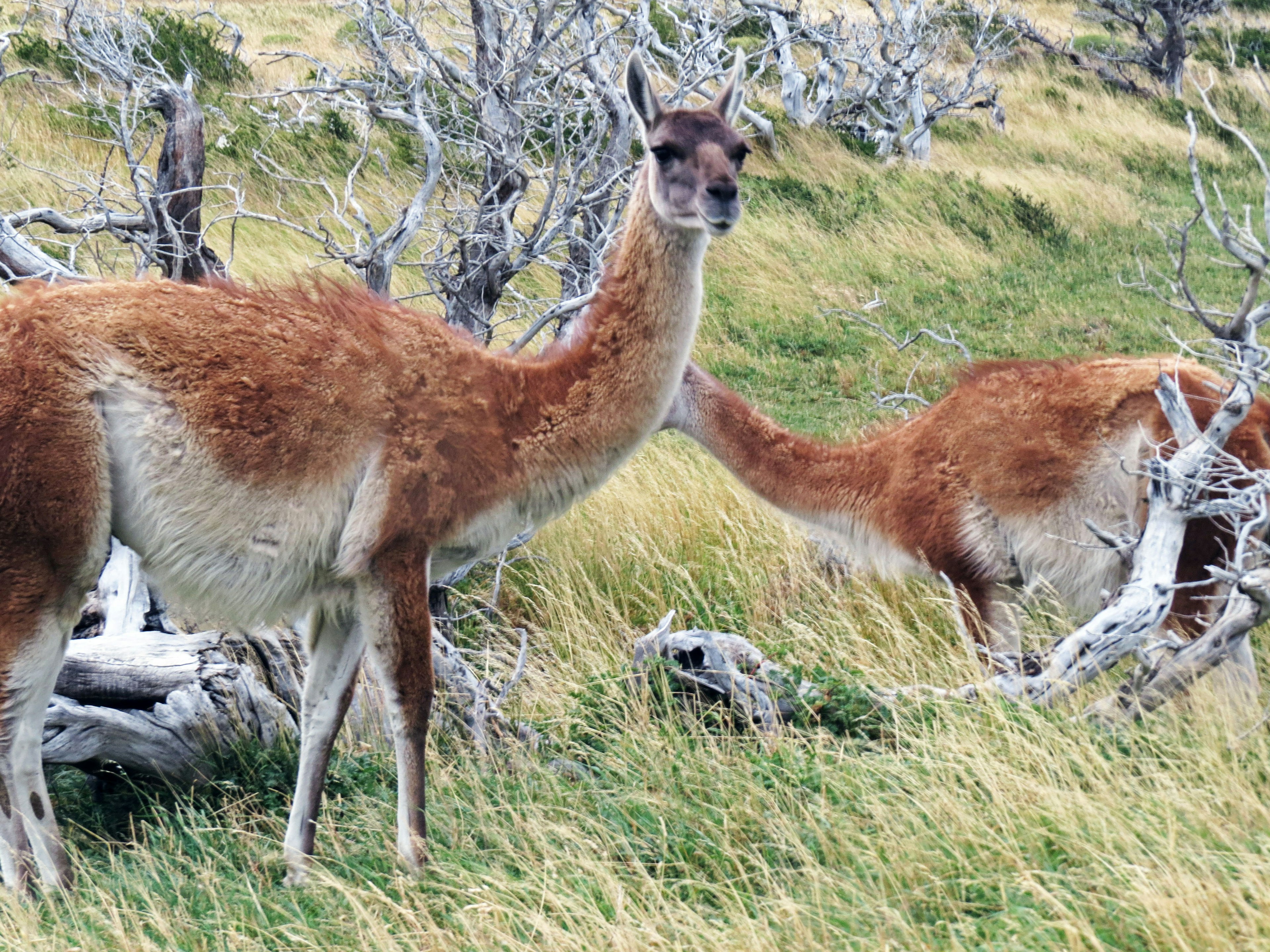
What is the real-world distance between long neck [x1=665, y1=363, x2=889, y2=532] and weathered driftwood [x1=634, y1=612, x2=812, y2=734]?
0.70 metres

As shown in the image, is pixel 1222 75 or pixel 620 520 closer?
pixel 620 520

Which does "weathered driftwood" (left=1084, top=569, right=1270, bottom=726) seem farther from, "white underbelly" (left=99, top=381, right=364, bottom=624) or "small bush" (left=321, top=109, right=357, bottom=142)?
"small bush" (left=321, top=109, right=357, bottom=142)

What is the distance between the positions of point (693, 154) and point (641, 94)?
416mm

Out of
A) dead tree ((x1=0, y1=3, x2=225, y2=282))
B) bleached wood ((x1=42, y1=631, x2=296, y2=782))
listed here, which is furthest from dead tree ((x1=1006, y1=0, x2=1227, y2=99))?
bleached wood ((x1=42, y1=631, x2=296, y2=782))

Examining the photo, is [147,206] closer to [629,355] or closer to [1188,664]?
[629,355]

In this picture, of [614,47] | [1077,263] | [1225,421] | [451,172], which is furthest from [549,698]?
[1077,263]

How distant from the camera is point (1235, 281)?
14.3m

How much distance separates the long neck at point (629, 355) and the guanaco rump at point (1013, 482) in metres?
0.81

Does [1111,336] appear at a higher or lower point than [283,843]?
higher

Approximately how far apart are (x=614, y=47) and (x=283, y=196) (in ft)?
18.5

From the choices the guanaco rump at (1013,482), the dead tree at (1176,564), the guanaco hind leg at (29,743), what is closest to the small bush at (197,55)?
the guanaco rump at (1013,482)

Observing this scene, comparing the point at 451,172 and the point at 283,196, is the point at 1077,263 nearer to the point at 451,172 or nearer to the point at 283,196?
the point at 451,172

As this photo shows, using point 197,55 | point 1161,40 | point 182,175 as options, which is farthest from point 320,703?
point 1161,40

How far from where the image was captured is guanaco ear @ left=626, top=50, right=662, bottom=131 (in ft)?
14.7
